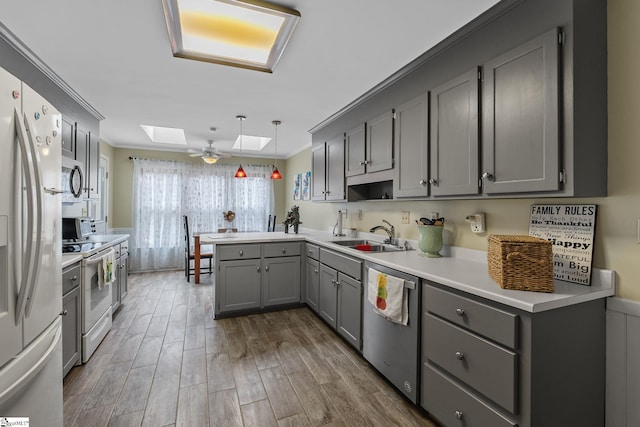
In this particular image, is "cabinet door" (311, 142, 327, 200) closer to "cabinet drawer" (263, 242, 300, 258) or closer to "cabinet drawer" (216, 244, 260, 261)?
"cabinet drawer" (263, 242, 300, 258)

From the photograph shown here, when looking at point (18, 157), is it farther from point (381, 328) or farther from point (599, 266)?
point (599, 266)

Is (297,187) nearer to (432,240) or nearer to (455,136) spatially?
(432,240)

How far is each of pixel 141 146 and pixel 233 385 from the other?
495 centimetres

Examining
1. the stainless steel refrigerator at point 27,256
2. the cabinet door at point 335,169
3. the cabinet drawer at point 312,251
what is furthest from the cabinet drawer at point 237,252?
the stainless steel refrigerator at point 27,256

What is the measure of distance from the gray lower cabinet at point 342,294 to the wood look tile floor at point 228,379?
0.15 metres

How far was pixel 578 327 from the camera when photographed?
1.37m

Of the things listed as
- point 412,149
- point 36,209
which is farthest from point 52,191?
point 412,149

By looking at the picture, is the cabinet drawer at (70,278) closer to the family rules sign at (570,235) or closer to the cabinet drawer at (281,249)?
the cabinet drawer at (281,249)

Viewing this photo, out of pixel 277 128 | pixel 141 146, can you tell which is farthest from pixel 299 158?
pixel 141 146

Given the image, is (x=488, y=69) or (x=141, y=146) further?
(x=141, y=146)

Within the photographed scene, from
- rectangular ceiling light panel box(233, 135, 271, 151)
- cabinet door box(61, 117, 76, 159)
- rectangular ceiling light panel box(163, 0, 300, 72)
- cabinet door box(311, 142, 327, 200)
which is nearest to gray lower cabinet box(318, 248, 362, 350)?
cabinet door box(311, 142, 327, 200)

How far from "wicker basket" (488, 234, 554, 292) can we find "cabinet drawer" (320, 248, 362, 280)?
1.20 meters

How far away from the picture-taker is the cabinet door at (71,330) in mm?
2131

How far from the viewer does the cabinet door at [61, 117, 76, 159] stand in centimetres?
276
